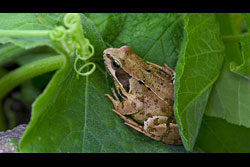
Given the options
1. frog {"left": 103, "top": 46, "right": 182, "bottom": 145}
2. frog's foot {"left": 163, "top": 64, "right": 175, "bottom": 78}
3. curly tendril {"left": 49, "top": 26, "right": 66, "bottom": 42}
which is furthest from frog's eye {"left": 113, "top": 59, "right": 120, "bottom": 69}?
curly tendril {"left": 49, "top": 26, "right": 66, "bottom": 42}

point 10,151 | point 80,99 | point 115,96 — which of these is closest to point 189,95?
point 115,96

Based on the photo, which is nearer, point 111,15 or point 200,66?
point 200,66

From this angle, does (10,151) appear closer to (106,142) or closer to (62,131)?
(62,131)

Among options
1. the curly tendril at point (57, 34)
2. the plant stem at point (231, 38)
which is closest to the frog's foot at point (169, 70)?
the plant stem at point (231, 38)

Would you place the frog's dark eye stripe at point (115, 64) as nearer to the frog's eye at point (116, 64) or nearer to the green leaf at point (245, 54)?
the frog's eye at point (116, 64)

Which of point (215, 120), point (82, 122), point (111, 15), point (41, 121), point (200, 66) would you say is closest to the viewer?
point (41, 121)

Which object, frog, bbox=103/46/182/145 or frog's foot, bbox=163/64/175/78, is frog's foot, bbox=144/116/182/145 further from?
frog's foot, bbox=163/64/175/78
